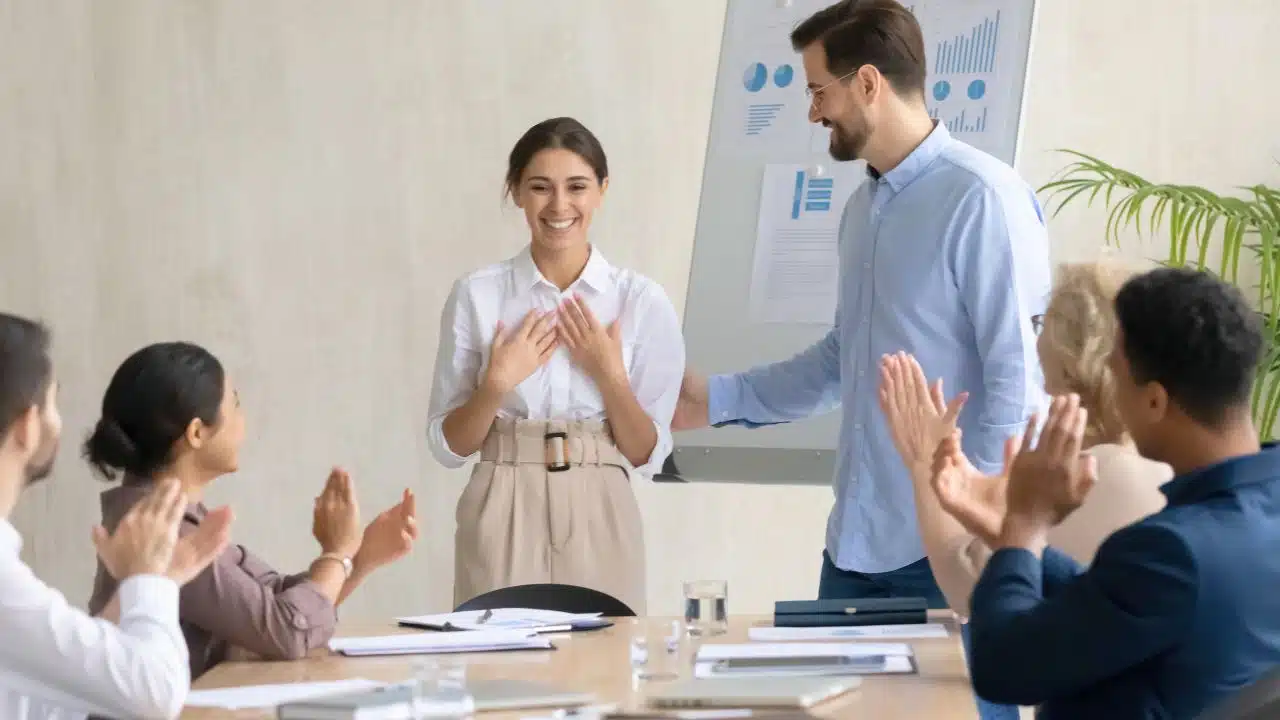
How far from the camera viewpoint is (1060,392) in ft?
8.39

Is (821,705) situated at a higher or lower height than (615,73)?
lower

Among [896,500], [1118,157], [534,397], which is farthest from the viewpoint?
[1118,157]

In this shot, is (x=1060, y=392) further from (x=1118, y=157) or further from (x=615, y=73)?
(x=615, y=73)

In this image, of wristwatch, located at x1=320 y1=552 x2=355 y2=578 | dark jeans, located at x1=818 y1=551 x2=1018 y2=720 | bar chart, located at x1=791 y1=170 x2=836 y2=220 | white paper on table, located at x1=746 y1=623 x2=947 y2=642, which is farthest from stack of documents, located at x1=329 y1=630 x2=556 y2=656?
bar chart, located at x1=791 y1=170 x2=836 y2=220

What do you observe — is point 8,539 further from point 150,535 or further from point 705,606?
point 705,606

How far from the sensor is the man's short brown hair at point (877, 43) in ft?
10.6

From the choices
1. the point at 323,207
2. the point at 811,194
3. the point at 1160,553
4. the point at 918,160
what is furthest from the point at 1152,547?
the point at 323,207

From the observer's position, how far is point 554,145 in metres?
→ 3.65

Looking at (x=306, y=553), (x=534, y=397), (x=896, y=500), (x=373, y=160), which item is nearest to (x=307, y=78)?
(x=373, y=160)

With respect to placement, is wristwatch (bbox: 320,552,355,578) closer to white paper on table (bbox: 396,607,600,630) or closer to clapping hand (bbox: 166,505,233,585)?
white paper on table (bbox: 396,607,600,630)

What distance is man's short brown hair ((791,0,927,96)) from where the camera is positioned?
127 inches

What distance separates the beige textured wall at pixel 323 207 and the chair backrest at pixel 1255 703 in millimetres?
3873

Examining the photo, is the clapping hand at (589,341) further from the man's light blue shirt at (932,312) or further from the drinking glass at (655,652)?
the drinking glass at (655,652)

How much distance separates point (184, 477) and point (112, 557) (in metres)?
0.56
